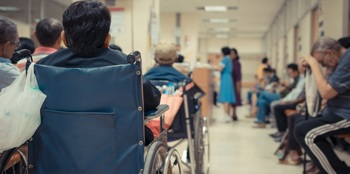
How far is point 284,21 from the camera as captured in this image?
10.2 metres

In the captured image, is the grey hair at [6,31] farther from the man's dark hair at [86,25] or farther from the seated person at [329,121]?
the seated person at [329,121]

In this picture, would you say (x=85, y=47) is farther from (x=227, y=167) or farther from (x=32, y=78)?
(x=227, y=167)

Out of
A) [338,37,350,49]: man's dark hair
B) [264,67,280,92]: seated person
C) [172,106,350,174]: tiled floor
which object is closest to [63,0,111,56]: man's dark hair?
[172,106,350,174]: tiled floor

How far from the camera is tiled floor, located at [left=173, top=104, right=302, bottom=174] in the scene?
3807mm

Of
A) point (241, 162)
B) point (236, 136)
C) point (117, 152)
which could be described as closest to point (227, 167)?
point (241, 162)

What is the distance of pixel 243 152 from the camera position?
4684 millimetres

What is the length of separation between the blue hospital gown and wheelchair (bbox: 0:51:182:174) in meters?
6.06

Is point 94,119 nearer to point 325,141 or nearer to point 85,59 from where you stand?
point 85,59

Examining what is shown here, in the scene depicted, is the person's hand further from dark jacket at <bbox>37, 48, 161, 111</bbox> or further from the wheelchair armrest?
dark jacket at <bbox>37, 48, 161, 111</bbox>

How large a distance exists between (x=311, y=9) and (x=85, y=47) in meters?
5.25

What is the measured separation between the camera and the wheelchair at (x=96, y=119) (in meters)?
1.56

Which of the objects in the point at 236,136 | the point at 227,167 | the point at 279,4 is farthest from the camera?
the point at 279,4

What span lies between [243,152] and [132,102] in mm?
3335

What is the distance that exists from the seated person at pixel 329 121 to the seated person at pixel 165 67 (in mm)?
961
